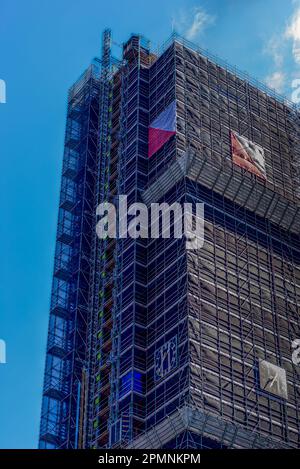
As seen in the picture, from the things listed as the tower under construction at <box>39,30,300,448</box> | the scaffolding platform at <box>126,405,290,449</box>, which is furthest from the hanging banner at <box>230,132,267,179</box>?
the scaffolding platform at <box>126,405,290,449</box>

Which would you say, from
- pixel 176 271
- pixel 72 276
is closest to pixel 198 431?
pixel 176 271

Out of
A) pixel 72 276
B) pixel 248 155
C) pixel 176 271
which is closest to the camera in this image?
pixel 176 271

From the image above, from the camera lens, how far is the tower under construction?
77.8 m

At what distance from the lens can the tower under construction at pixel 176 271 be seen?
77.8 m

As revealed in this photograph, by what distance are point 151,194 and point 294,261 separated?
14.3 metres

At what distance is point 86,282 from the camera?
95.4 meters

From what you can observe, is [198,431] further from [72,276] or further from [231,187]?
[72,276]

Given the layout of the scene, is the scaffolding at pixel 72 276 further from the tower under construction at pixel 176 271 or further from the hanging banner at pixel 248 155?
the hanging banner at pixel 248 155

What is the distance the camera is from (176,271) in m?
82.9

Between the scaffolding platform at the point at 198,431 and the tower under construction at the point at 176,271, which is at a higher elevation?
the tower under construction at the point at 176,271

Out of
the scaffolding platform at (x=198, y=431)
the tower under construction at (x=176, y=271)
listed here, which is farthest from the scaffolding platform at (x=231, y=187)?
the scaffolding platform at (x=198, y=431)

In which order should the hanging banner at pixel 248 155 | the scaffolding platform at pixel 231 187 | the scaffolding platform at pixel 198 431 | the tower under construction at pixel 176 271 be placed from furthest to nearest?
the hanging banner at pixel 248 155 < the scaffolding platform at pixel 231 187 < the tower under construction at pixel 176 271 < the scaffolding platform at pixel 198 431

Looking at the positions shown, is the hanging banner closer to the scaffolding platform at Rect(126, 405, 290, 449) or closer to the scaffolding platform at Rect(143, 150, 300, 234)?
the scaffolding platform at Rect(143, 150, 300, 234)
